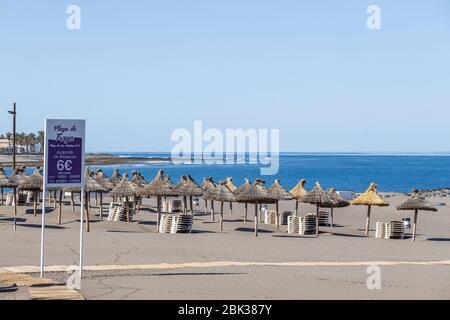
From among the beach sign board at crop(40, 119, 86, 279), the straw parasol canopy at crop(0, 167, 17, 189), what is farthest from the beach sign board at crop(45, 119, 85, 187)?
the straw parasol canopy at crop(0, 167, 17, 189)

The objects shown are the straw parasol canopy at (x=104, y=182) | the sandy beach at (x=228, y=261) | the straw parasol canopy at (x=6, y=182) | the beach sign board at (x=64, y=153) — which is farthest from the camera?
the straw parasol canopy at (x=104, y=182)

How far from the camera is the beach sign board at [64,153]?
39.0 feet

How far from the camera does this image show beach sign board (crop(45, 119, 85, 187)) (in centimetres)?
1189

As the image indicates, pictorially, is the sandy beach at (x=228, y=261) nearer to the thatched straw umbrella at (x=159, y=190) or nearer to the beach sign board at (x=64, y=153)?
the thatched straw umbrella at (x=159, y=190)

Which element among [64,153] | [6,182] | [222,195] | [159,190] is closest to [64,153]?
[64,153]

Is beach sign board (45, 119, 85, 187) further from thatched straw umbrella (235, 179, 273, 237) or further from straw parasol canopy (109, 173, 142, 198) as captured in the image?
straw parasol canopy (109, 173, 142, 198)

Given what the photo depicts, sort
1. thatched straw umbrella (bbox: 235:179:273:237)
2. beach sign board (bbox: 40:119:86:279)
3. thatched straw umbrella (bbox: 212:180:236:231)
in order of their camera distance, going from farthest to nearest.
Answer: thatched straw umbrella (bbox: 212:180:236:231), thatched straw umbrella (bbox: 235:179:273:237), beach sign board (bbox: 40:119:86:279)

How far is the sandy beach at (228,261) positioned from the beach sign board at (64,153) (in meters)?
1.96

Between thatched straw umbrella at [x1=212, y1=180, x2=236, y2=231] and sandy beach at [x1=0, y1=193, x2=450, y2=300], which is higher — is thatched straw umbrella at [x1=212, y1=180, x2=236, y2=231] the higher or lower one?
the higher one

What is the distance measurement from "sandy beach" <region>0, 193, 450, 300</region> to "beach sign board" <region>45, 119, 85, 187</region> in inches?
77.3

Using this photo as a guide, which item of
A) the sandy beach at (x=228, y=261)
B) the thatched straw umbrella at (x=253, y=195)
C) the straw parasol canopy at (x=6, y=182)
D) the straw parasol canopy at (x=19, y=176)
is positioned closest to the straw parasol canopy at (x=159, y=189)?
the sandy beach at (x=228, y=261)

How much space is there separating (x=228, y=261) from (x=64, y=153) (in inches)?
229

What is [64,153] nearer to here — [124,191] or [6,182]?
[124,191]
